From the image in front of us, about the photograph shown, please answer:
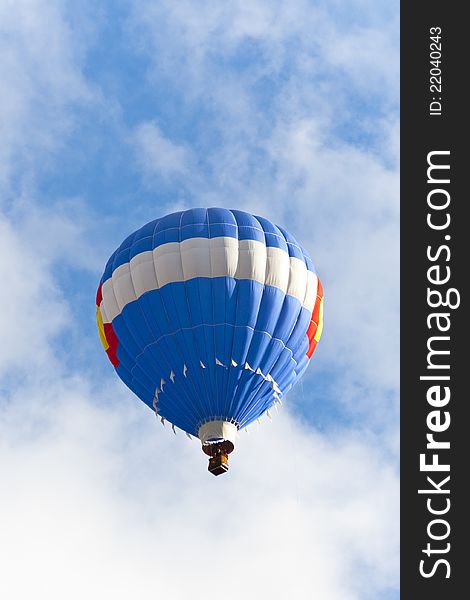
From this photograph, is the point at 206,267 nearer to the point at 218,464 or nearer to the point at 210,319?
the point at 210,319

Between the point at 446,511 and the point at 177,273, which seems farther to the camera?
the point at 177,273

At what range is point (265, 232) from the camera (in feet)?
90.9

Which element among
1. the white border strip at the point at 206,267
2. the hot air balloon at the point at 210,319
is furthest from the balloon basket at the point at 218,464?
the white border strip at the point at 206,267

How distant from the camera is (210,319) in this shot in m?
26.3

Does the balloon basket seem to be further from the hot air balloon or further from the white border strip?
the white border strip

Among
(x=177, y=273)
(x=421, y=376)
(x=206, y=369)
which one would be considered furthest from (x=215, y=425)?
(x=421, y=376)

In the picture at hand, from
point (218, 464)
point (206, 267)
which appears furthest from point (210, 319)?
point (218, 464)

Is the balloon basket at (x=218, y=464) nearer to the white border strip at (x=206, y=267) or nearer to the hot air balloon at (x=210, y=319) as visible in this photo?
the hot air balloon at (x=210, y=319)

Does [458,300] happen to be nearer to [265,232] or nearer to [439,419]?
[439,419]

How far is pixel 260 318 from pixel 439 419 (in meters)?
5.11

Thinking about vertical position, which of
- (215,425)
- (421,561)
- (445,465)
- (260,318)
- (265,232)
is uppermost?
(265,232)

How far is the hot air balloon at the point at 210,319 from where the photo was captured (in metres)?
26.2

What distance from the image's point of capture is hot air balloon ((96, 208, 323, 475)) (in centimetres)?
2617

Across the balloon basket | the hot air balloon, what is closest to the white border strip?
the hot air balloon
